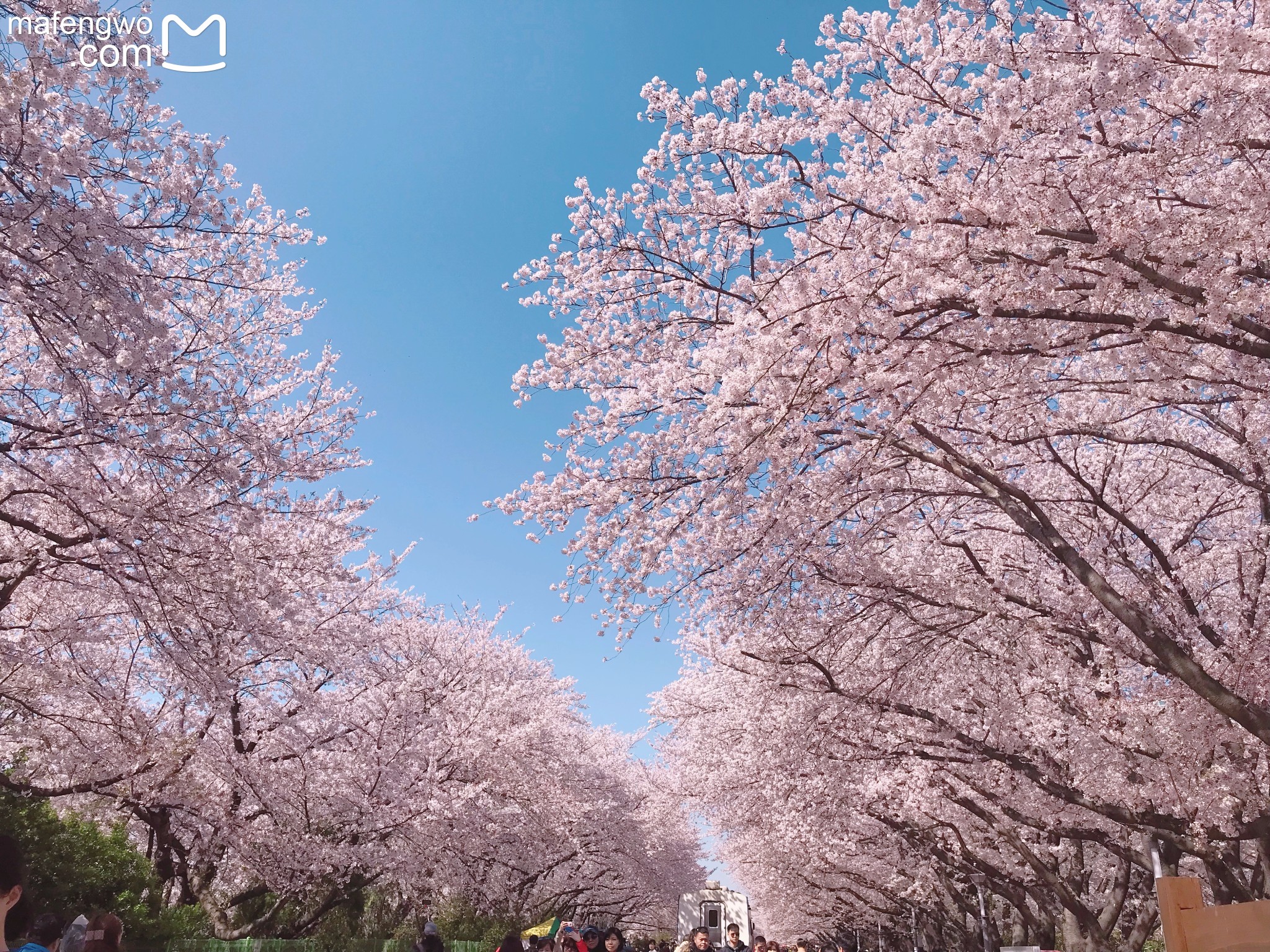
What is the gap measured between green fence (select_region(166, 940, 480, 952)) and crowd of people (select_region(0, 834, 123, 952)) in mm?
6996

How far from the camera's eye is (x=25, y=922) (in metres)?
3.31

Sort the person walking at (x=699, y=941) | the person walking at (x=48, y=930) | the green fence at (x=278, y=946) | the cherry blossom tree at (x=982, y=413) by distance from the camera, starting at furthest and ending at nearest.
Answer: the green fence at (x=278, y=946)
the person walking at (x=699, y=941)
the cherry blossom tree at (x=982, y=413)
the person walking at (x=48, y=930)

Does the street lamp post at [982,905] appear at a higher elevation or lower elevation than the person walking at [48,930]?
lower

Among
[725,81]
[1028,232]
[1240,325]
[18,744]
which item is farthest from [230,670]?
[1240,325]

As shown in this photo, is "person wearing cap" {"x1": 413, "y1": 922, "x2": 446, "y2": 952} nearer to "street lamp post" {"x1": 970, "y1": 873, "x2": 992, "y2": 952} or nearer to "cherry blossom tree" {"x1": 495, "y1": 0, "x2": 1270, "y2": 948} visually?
"cherry blossom tree" {"x1": 495, "y1": 0, "x2": 1270, "y2": 948}

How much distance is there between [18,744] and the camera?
1227 centimetres

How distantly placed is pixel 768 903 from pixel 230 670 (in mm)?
46388

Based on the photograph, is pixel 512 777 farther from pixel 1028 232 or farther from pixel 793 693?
pixel 1028 232

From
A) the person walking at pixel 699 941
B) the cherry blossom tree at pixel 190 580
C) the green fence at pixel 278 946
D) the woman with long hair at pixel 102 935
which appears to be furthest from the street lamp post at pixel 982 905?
the woman with long hair at pixel 102 935

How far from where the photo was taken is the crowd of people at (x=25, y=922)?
117 inches

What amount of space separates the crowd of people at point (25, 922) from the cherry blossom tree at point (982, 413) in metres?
4.94

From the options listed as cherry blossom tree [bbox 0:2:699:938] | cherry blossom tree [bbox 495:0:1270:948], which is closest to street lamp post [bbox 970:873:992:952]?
cherry blossom tree [bbox 495:0:1270:948]

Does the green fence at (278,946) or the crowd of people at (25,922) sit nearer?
the crowd of people at (25,922)

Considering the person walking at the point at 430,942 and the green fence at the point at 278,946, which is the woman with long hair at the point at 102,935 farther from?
the green fence at the point at 278,946
